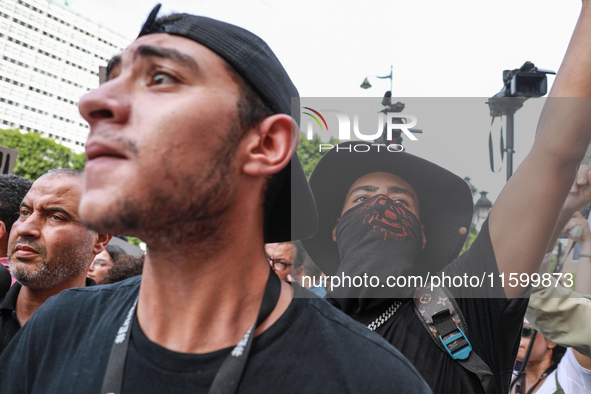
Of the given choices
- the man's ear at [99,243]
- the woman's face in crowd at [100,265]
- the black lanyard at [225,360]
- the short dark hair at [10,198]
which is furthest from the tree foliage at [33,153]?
the black lanyard at [225,360]

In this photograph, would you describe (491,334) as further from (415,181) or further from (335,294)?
(415,181)

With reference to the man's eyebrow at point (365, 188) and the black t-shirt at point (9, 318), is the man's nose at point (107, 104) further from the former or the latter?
the black t-shirt at point (9, 318)

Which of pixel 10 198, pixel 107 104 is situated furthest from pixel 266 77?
pixel 10 198

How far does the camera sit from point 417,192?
2.65 m

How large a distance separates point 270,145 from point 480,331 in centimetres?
121

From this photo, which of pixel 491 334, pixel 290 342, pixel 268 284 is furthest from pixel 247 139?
pixel 491 334

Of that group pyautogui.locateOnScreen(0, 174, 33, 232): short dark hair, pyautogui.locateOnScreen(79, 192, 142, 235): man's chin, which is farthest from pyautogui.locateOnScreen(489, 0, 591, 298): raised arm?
pyautogui.locateOnScreen(0, 174, 33, 232): short dark hair

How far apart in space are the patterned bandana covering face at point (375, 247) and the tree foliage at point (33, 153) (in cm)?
4177

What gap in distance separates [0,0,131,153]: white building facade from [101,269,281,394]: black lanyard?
273 feet

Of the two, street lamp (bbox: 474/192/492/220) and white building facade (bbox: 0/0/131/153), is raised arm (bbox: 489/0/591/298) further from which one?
white building facade (bbox: 0/0/131/153)

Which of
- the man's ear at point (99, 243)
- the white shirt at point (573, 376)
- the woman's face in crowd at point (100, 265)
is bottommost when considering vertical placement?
the white shirt at point (573, 376)

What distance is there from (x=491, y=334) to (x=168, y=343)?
53.2 inches

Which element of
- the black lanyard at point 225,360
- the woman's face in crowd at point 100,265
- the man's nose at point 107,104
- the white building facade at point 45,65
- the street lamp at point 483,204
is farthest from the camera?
the white building facade at point 45,65

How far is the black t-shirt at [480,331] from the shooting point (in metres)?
1.81
